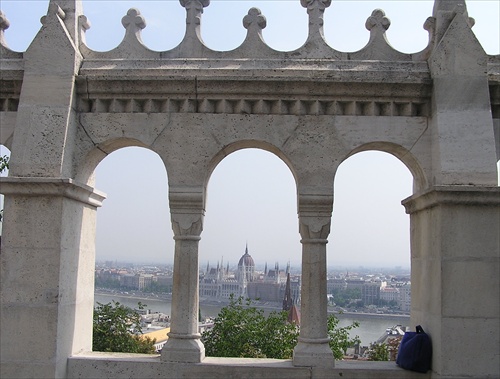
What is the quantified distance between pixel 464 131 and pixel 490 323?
1930 mm

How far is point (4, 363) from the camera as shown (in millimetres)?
6000

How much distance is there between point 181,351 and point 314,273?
160 cm

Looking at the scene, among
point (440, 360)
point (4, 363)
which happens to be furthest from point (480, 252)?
point (4, 363)

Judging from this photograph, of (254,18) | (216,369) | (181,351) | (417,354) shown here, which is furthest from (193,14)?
(417,354)

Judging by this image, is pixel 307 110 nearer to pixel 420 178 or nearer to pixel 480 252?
pixel 420 178

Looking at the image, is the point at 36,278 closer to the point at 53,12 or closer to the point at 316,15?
the point at 53,12

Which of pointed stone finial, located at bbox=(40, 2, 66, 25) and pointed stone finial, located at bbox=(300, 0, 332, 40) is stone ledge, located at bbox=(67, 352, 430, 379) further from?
pointed stone finial, located at bbox=(40, 2, 66, 25)

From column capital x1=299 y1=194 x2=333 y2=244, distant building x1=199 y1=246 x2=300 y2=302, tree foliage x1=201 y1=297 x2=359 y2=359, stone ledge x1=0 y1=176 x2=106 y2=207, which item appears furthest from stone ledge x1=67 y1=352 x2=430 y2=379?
distant building x1=199 y1=246 x2=300 y2=302

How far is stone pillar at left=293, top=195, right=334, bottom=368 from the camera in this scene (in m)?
6.14

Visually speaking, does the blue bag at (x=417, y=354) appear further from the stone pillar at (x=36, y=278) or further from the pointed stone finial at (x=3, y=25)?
the pointed stone finial at (x=3, y=25)

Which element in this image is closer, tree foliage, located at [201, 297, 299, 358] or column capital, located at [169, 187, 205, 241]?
column capital, located at [169, 187, 205, 241]

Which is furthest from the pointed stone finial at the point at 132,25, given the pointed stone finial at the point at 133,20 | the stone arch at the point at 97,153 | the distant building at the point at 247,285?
the distant building at the point at 247,285

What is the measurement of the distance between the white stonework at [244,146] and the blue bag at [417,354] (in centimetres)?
10

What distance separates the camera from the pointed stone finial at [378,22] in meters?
6.53
